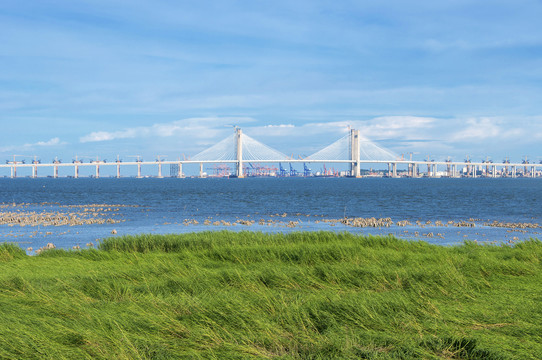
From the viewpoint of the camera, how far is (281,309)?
5.79 m

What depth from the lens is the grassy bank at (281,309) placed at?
473cm

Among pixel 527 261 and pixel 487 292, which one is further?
pixel 527 261

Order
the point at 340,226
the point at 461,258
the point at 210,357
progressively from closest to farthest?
the point at 210,357
the point at 461,258
the point at 340,226

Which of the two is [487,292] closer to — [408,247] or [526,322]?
[526,322]

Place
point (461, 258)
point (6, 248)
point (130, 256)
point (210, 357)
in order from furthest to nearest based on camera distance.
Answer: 1. point (6, 248)
2. point (130, 256)
3. point (461, 258)
4. point (210, 357)

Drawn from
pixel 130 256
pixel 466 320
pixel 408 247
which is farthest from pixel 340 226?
pixel 466 320

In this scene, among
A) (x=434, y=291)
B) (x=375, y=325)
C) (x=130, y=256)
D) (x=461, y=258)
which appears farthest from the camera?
(x=130, y=256)

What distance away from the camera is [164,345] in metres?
4.84

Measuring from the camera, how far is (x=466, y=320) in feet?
18.5

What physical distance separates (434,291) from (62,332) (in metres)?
4.50

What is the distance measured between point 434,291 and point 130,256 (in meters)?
6.38

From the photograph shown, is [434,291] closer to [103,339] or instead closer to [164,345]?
[164,345]

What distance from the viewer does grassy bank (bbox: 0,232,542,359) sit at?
4.73 meters

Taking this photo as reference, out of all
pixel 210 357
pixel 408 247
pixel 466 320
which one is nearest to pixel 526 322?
pixel 466 320
